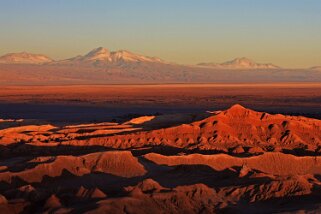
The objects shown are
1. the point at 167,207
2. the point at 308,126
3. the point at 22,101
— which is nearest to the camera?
the point at 167,207

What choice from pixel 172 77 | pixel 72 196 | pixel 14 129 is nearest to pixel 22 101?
pixel 14 129

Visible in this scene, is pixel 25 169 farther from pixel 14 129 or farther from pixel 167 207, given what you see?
pixel 14 129

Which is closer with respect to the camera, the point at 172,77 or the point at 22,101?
the point at 22,101

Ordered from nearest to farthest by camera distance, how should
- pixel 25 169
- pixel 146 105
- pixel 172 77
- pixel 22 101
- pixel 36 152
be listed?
pixel 25 169 → pixel 36 152 → pixel 146 105 → pixel 22 101 → pixel 172 77
